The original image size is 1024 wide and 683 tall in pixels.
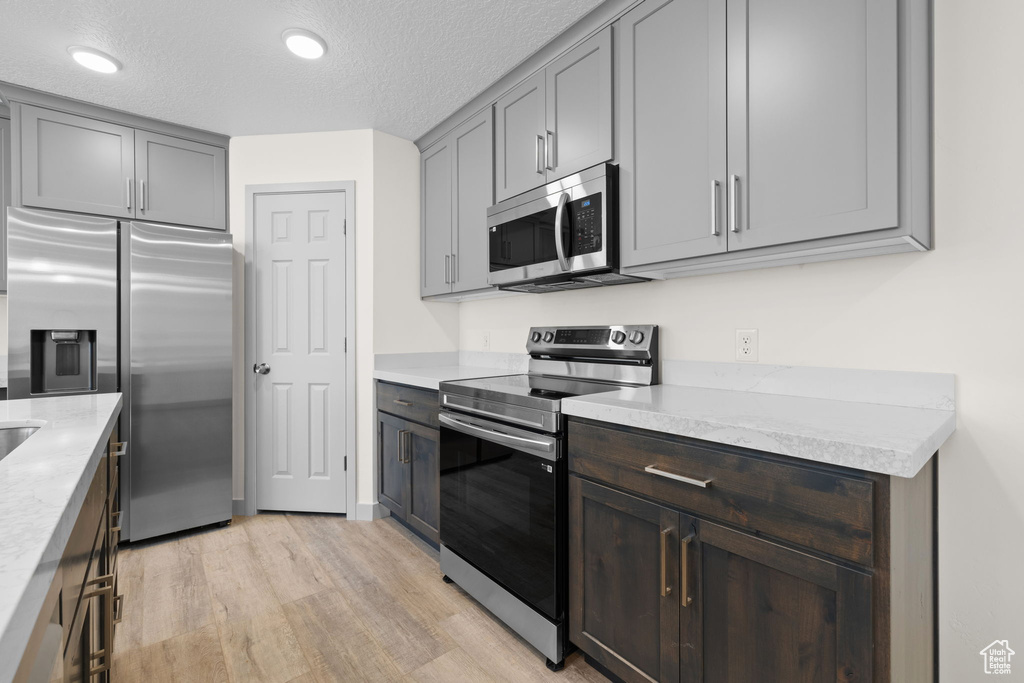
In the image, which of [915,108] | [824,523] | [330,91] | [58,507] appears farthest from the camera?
[330,91]

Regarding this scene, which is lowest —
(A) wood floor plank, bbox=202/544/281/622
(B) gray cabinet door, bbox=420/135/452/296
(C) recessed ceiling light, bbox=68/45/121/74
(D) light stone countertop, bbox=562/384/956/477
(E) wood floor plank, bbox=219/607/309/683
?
(E) wood floor plank, bbox=219/607/309/683

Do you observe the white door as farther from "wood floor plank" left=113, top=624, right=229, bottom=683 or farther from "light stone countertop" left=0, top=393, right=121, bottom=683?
"light stone countertop" left=0, top=393, right=121, bottom=683

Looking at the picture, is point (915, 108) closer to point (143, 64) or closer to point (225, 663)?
point (225, 663)

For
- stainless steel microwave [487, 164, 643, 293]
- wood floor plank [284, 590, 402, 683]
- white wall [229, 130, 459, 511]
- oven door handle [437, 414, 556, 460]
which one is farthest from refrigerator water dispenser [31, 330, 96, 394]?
stainless steel microwave [487, 164, 643, 293]

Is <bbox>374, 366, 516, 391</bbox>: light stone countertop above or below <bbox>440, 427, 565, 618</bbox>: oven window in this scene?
above

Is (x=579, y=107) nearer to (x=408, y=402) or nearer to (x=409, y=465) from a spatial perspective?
(x=408, y=402)

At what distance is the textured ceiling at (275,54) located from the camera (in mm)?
1942

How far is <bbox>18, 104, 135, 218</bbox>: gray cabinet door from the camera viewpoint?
8.52 ft

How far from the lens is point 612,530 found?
4.81 ft

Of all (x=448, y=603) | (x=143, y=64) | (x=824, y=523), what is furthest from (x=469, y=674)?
(x=143, y=64)

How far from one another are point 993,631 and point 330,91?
3289mm

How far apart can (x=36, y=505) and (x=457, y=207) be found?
7.82 ft

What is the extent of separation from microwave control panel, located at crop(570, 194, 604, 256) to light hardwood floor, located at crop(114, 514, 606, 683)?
59.4 inches

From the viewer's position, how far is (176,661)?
168 cm
